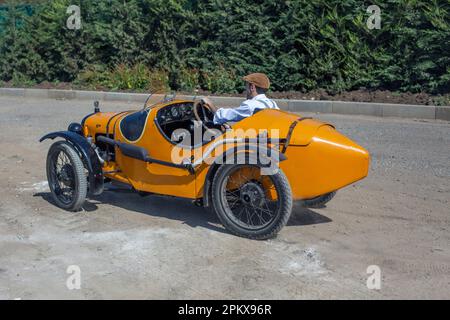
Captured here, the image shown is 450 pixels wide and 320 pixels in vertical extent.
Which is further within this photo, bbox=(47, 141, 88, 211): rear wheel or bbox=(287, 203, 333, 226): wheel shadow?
bbox=(47, 141, 88, 211): rear wheel

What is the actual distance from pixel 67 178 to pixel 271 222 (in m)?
2.43

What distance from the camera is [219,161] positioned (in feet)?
19.0

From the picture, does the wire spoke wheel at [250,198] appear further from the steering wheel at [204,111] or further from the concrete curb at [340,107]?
the concrete curb at [340,107]

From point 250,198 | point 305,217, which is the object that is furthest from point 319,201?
point 250,198

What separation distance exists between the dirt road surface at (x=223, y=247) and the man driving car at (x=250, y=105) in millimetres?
1069

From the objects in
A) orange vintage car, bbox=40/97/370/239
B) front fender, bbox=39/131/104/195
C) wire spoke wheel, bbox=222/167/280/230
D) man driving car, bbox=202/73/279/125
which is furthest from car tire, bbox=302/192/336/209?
front fender, bbox=39/131/104/195

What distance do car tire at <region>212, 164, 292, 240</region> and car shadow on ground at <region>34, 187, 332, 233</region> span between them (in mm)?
253

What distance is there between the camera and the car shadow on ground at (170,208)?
6336 mm

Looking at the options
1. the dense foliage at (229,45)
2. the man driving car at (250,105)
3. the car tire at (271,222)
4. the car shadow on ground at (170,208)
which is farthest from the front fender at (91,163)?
the dense foliage at (229,45)

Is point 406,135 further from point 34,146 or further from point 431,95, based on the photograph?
point 34,146

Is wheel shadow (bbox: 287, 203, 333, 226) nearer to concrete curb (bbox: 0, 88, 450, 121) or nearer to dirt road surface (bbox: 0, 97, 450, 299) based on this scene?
dirt road surface (bbox: 0, 97, 450, 299)

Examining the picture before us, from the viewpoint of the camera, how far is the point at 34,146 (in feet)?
33.7

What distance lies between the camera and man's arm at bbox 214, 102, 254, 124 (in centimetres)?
605
